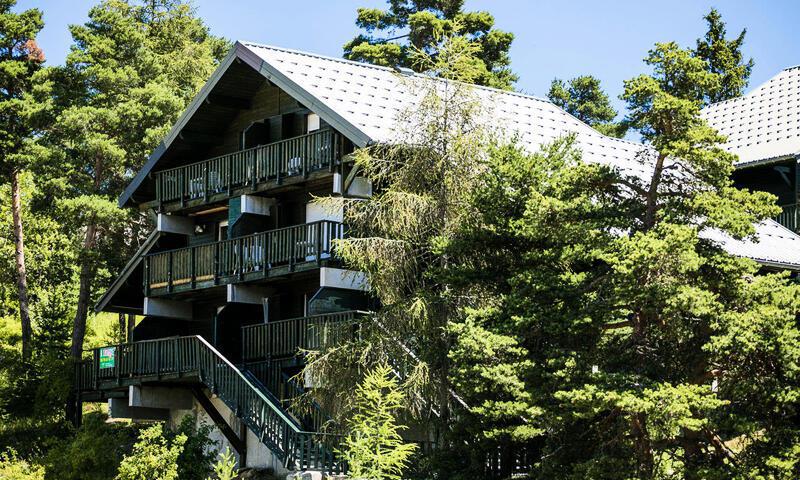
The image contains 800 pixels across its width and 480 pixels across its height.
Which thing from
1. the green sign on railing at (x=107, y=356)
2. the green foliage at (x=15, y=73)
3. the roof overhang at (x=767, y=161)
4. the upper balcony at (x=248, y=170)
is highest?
the green foliage at (x=15, y=73)

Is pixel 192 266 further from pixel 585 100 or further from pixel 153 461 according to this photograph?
pixel 585 100

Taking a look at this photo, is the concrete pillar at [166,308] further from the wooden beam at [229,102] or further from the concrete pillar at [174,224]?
the wooden beam at [229,102]

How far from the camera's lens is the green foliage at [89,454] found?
33.1 m

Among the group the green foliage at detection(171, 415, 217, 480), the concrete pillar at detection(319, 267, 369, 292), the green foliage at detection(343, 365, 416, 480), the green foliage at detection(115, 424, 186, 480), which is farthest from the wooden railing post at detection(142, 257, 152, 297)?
the green foliage at detection(343, 365, 416, 480)

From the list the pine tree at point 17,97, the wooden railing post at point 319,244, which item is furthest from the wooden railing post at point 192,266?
the pine tree at point 17,97

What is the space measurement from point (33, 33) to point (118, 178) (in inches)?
244

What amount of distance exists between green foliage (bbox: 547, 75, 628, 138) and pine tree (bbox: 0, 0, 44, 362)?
22811mm

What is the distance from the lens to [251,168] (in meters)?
34.8

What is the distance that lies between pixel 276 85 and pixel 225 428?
8497 millimetres

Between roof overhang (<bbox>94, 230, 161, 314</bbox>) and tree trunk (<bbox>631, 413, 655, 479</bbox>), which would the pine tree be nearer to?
roof overhang (<bbox>94, 230, 161, 314</bbox>)

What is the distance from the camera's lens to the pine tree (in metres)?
45.5

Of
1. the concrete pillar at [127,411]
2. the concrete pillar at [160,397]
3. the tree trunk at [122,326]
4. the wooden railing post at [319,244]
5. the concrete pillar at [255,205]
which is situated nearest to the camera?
the wooden railing post at [319,244]

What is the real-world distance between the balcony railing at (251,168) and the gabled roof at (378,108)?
0.89m

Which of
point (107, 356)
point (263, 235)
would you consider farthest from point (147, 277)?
point (263, 235)
